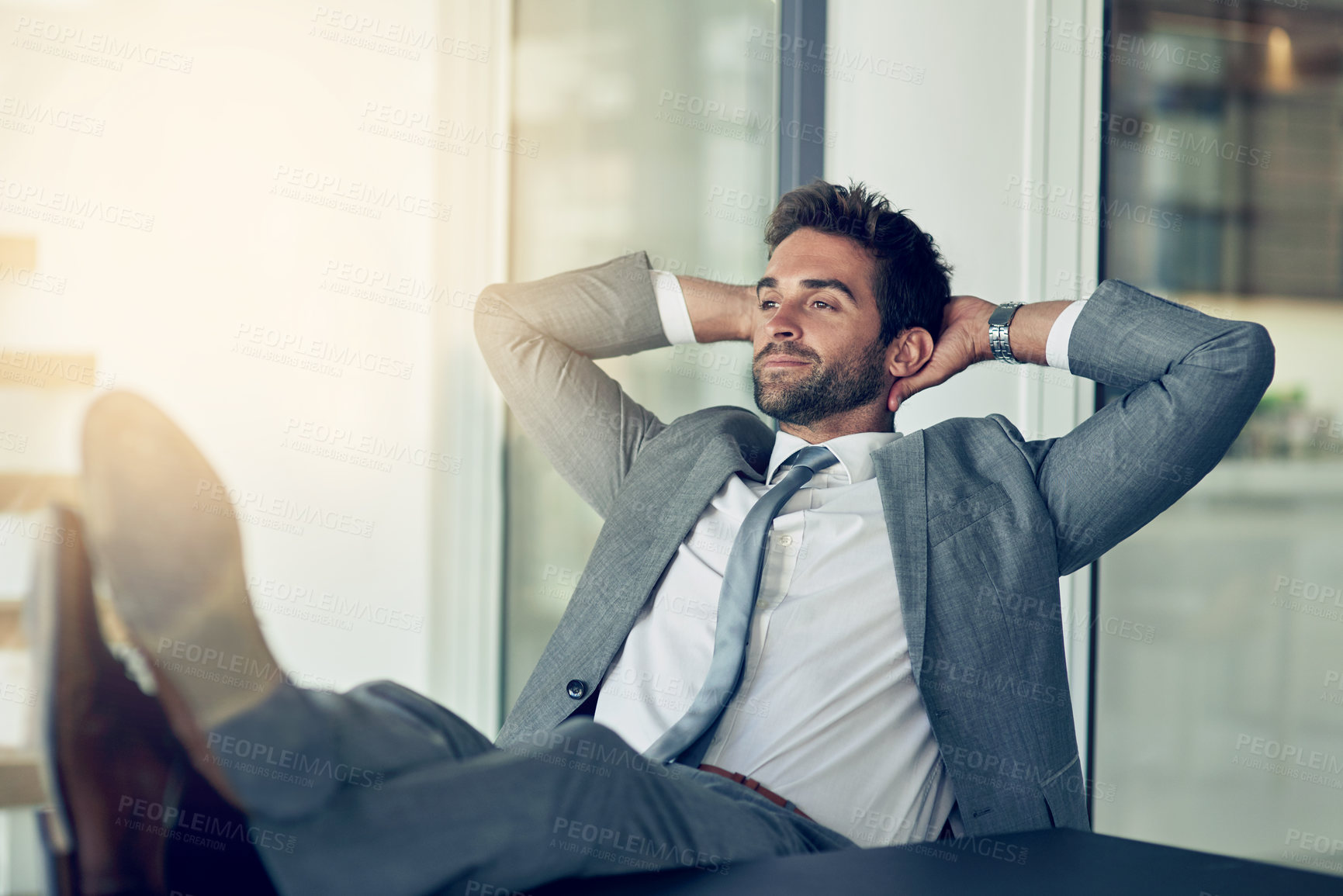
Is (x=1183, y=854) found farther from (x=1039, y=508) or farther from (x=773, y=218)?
(x=773, y=218)

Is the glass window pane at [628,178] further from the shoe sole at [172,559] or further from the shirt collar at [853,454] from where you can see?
the shoe sole at [172,559]

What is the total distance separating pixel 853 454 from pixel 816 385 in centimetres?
16

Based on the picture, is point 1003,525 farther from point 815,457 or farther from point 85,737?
point 85,737

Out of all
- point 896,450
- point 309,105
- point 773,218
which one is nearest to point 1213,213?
point 773,218

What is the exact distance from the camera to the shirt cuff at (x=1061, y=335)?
66.3 inches

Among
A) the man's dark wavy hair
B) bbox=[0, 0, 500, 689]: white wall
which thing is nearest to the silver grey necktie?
the man's dark wavy hair

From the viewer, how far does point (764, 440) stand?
6.30 ft

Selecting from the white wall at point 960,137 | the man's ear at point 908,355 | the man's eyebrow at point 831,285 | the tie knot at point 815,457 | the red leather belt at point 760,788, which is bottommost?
the red leather belt at point 760,788

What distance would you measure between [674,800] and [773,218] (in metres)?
1.30

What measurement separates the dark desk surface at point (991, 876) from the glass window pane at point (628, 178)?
1513 mm

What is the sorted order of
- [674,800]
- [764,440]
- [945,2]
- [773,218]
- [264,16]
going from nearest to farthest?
[674,800] < [764,440] < [773,218] < [264,16] < [945,2]

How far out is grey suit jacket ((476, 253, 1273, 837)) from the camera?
4.81 feet

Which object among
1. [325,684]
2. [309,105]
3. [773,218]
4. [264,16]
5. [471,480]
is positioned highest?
[264,16]

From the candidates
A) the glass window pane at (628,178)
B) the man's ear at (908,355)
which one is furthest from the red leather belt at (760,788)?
the glass window pane at (628,178)
